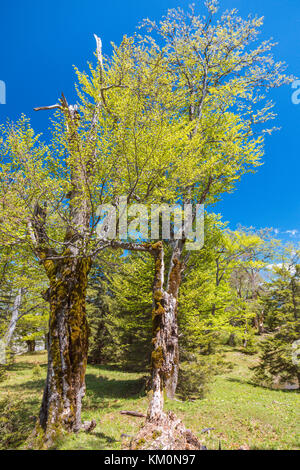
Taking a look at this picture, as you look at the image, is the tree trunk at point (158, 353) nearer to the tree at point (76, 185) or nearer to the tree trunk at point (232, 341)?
the tree at point (76, 185)

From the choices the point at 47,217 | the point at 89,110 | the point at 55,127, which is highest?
the point at 89,110

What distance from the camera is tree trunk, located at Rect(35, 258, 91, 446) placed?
19.0 ft

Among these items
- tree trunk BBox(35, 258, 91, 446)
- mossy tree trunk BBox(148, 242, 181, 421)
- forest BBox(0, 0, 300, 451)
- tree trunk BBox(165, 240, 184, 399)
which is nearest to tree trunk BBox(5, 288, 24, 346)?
forest BBox(0, 0, 300, 451)

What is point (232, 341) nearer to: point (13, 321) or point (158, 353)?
point (13, 321)

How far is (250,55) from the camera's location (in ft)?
39.1

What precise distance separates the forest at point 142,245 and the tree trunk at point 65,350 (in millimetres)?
31

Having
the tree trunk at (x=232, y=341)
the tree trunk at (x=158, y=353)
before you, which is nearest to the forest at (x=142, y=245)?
the tree trunk at (x=158, y=353)

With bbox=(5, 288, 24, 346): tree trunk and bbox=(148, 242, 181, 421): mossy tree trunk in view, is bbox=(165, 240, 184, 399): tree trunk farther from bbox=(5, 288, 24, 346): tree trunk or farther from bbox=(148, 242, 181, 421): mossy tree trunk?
bbox=(5, 288, 24, 346): tree trunk

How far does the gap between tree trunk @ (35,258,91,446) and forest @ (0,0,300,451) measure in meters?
0.03
